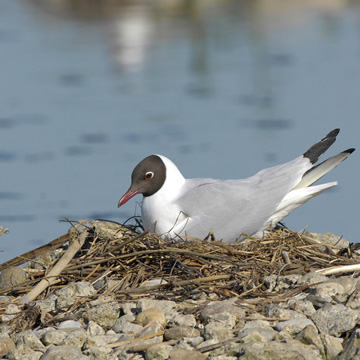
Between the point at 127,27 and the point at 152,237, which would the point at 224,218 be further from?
the point at 127,27


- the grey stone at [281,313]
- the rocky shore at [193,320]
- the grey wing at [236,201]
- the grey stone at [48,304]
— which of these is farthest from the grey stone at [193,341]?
the grey wing at [236,201]

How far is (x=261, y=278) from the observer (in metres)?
4.66

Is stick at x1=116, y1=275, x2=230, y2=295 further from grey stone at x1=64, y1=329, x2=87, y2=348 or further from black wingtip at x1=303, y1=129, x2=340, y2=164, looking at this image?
black wingtip at x1=303, y1=129, x2=340, y2=164

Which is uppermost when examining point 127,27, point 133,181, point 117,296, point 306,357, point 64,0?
point 64,0

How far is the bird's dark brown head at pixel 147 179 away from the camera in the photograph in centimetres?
620

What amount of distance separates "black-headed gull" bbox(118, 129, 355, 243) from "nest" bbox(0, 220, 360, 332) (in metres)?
0.51

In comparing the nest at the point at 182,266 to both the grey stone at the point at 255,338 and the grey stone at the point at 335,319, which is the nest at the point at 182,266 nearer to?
the grey stone at the point at 335,319

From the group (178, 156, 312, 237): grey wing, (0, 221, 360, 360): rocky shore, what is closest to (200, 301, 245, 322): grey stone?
(0, 221, 360, 360): rocky shore

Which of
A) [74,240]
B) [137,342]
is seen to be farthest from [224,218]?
[137,342]

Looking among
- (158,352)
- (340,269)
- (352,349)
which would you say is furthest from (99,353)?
(340,269)

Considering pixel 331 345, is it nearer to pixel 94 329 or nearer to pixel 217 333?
pixel 217 333

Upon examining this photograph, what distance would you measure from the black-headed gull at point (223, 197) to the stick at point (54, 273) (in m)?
0.74

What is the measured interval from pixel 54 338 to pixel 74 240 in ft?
4.40

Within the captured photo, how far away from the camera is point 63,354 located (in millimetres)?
3848
